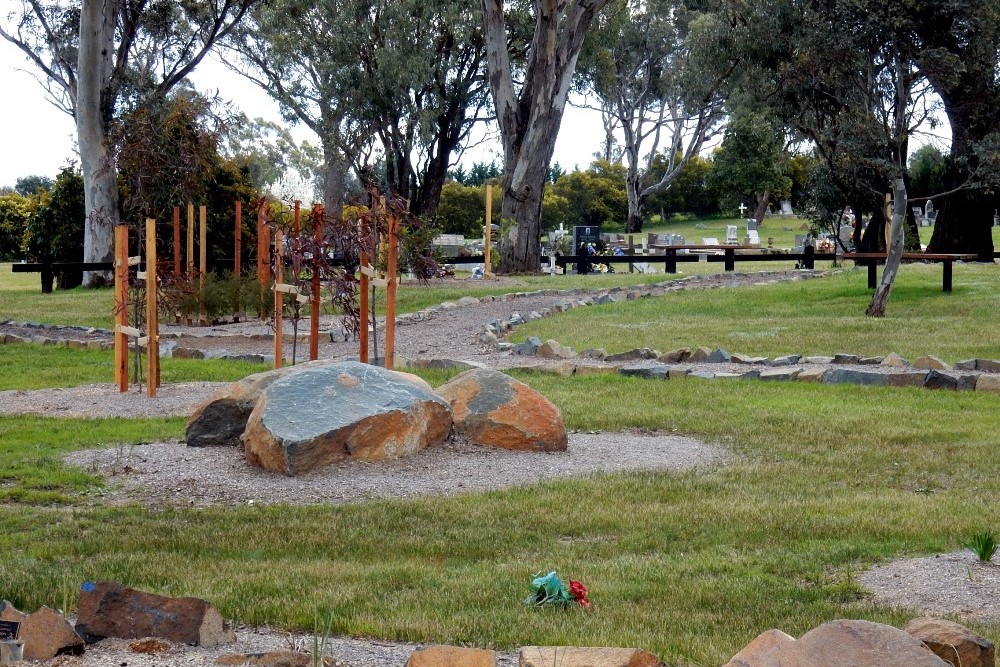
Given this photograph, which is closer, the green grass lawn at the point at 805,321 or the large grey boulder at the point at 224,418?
the large grey boulder at the point at 224,418

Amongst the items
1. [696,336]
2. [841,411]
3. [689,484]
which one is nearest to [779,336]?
[696,336]

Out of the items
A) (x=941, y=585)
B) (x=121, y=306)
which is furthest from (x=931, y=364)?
(x=121, y=306)

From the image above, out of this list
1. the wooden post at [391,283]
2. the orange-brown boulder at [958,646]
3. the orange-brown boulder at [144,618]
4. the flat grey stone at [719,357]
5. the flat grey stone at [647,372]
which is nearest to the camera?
the orange-brown boulder at [958,646]

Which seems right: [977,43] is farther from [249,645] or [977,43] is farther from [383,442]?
[249,645]

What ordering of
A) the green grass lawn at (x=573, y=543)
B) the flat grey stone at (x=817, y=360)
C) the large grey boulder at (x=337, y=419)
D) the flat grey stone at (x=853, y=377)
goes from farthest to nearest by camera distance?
1. the flat grey stone at (x=817, y=360)
2. the flat grey stone at (x=853, y=377)
3. the large grey boulder at (x=337, y=419)
4. the green grass lawn at (x=573, y=543)

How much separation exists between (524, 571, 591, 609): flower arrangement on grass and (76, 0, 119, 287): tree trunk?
26186mm

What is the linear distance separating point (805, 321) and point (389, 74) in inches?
987

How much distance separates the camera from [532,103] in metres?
30.4

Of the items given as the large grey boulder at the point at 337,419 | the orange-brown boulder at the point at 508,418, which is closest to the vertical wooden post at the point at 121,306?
the large grey boulder at the point at 337,419

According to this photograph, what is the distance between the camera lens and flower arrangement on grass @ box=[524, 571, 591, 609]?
5387 millimetres

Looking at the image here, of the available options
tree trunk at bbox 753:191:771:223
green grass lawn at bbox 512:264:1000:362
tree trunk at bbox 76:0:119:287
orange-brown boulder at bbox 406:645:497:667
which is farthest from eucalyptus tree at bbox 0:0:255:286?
tree trunk at bbox 753:191:771:223

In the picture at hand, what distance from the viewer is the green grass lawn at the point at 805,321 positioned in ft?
55.4

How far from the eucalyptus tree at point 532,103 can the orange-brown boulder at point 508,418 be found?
20763mm

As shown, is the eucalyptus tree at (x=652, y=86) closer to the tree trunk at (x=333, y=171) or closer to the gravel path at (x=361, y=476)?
the tree trunk at (x=333, y=171)
